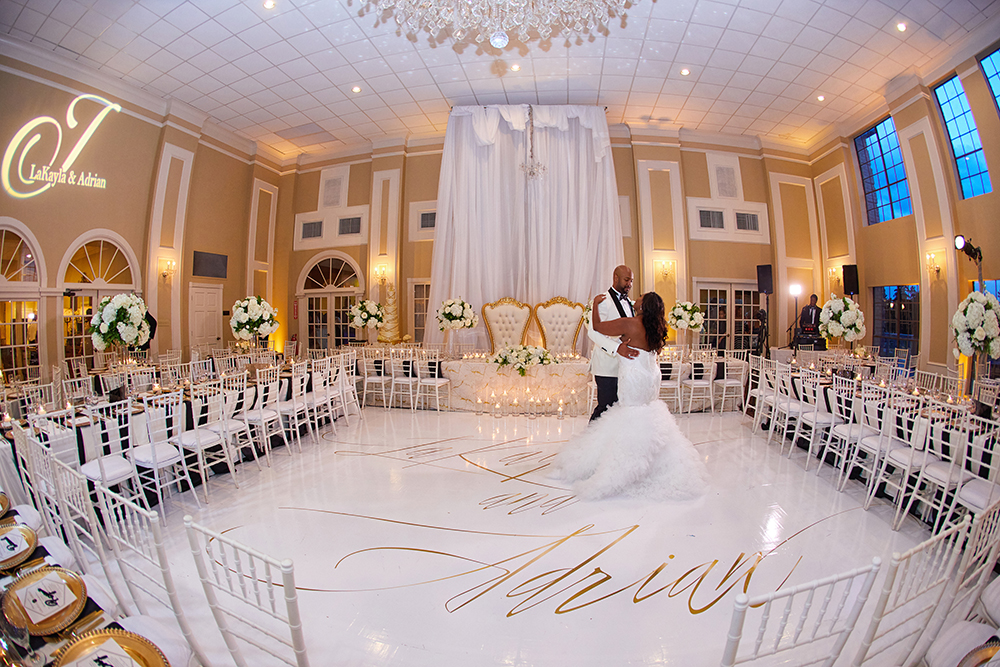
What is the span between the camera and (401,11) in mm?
3805

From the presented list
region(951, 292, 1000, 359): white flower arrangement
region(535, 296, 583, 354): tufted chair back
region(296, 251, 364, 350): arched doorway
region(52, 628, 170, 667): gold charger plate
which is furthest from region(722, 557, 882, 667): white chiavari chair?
region(296, 251, 364, 350): arched doorway

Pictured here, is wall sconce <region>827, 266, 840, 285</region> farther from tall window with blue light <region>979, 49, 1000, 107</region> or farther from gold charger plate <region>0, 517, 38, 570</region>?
gold charger plate <region>0, 517, 38, 570</region>

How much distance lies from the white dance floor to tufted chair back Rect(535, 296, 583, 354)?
3621 millimetres

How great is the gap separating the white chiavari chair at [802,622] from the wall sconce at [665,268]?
679 centimetres

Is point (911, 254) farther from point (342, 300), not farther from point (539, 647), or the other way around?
point (342, 300)

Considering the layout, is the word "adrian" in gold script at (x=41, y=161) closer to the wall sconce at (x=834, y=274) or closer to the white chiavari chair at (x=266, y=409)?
the white chiavari chair at (x=266, y=409)

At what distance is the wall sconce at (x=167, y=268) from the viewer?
770cm

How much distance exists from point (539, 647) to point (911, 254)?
9.06 meters

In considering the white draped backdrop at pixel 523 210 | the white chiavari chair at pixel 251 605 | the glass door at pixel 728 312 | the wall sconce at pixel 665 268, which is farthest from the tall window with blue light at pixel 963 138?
the white chiavari chair at pixel 251 605

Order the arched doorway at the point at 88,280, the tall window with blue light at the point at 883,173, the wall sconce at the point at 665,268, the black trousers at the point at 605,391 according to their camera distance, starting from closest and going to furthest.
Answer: the black trousers at the point at 605,391 < the arched doorway at the point at 88,280 < the tall window with blue light at the point at 883,173 < the wall sconce at the point at 665,268

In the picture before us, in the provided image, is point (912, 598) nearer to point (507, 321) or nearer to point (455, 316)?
point (455, 316)

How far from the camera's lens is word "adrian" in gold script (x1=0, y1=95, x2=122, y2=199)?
19.0ft

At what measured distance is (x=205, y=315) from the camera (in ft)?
28.4

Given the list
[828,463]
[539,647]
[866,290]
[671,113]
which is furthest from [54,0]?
[866,290]
